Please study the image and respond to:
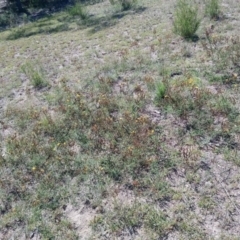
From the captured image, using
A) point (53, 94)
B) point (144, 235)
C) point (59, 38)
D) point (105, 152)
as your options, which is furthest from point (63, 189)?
point (59, 38)

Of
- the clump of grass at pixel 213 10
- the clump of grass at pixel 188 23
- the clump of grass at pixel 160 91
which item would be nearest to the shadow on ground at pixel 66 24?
the clump of grass at pixel 213 10

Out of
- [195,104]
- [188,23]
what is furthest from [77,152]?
[188,23]

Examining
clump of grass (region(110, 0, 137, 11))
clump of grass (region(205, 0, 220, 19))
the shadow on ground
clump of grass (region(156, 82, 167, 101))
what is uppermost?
clump of grass (region(205, 0, 220, 19))

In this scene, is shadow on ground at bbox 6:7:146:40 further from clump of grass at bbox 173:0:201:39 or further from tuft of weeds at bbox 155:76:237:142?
tuft of weeds at bbox 155:76:237:142

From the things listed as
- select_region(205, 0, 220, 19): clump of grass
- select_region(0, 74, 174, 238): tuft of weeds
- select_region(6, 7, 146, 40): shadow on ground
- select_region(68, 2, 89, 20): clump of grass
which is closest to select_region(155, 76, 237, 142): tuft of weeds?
select_region(0, 74, 174, 238): tuft of weeds

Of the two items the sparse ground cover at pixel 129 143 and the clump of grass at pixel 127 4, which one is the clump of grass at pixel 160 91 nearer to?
the sparse ground cover at pixel 129 143

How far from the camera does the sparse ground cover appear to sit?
3.50 meters

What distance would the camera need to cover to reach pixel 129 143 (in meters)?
4.40

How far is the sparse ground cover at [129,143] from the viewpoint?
11.5 feet

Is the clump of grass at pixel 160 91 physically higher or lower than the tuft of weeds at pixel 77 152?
higher

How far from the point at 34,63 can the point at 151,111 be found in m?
3.94

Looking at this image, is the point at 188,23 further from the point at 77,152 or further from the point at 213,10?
the point at 77,152

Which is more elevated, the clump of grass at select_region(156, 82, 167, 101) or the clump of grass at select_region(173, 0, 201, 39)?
the clump of grass at select_region(173, 0, 201, 39)

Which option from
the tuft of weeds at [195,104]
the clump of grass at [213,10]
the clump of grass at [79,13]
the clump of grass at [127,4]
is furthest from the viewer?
the clump of grass at [79,13]
